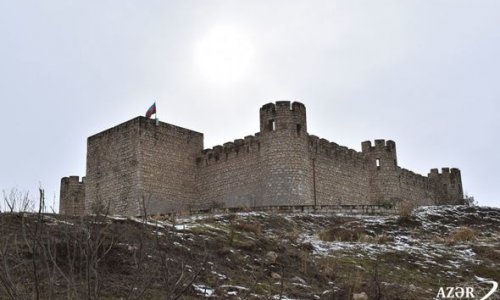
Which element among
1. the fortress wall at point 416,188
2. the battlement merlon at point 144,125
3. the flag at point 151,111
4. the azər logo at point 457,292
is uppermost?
the flag at point 151,111

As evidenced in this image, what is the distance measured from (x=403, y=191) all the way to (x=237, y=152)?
10770 mm

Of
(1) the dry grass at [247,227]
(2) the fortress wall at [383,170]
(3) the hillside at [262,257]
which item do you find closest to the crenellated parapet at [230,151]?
(2) the fortress wall at [383,170]

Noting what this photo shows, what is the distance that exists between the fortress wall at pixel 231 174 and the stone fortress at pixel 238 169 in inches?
1.9

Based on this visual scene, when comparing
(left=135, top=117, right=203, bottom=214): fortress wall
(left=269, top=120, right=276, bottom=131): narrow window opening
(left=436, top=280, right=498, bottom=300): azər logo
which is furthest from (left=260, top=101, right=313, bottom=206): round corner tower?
(left=436, top=280, right=498, bottom=300): azər logo

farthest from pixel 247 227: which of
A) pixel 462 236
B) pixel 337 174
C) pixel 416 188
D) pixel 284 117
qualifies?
pixel 416 188

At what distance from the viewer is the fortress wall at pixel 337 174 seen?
112 ft

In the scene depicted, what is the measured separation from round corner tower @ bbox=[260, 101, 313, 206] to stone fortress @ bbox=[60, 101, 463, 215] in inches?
1.8

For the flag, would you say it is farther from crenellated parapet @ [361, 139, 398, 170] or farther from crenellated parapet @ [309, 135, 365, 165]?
crenellated parapet @ [361, 139, 398, 170]

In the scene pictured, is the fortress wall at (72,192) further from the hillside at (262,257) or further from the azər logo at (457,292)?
the azər logo at (457,292)

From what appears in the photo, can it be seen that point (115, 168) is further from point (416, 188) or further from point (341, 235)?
point (416, 188)

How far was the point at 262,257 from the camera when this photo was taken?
15312mm

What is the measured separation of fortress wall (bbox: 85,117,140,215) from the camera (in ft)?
109

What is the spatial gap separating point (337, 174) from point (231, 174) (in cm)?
547

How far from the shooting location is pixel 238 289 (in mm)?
12266
